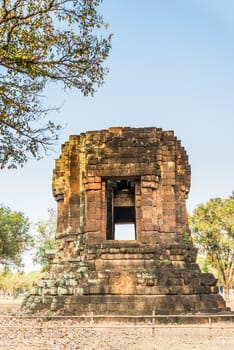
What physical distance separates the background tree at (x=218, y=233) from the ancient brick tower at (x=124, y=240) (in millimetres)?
14077

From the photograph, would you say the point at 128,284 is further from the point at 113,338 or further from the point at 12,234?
the point at 12,234

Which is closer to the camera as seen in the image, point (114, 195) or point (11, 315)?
point (11, 315)


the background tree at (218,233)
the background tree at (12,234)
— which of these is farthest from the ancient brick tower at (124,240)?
the background tree at (12,234)

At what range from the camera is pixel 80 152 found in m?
16.2

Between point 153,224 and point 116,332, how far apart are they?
4909 mm

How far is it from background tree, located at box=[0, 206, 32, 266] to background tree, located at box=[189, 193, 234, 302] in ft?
45.0

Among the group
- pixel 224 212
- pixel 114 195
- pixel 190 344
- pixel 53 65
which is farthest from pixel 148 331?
pixel 224 212

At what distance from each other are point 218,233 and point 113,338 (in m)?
21.6

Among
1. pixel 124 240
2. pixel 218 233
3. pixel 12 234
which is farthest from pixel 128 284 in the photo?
pixel 12 234

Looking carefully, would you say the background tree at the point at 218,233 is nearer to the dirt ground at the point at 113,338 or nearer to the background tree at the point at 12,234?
the background tree at the point at 12,234

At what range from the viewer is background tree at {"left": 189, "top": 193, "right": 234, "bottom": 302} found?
2925 cm

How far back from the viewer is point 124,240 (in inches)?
570

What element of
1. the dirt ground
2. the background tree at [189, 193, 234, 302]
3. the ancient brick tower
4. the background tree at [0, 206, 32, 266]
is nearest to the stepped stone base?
the ancient brick tower

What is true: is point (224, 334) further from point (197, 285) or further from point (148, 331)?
point (197, 285)
